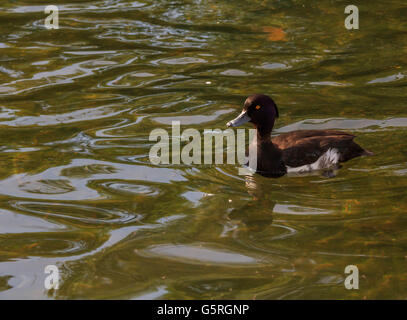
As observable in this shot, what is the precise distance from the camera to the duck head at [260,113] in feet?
25.8

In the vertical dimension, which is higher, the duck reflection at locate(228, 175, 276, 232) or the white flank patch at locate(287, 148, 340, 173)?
the white flank patch at locate(287, 148, 340, 173)

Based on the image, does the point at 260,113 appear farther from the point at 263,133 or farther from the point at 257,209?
the point at 257,209

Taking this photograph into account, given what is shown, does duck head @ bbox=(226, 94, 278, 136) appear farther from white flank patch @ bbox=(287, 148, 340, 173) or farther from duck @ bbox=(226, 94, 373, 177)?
white flank patch @ bbox=(287, 148, 340, 173)

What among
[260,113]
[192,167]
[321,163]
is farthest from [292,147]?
[192,167]

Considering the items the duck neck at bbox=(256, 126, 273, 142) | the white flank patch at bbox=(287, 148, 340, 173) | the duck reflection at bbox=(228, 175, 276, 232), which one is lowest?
the duck reflection at bbox=(228, 175, 276, 232)

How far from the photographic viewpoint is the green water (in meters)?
5.57

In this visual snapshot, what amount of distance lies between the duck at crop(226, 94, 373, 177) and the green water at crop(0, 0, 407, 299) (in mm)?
157

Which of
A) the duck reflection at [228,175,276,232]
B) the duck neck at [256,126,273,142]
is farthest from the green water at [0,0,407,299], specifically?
the duck neck at [256,126,273,142]

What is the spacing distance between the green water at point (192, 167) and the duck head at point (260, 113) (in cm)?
54

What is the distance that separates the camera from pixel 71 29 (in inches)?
520

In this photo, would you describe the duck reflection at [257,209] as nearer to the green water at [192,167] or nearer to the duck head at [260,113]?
the green water at [192,167]

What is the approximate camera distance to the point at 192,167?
7.72m

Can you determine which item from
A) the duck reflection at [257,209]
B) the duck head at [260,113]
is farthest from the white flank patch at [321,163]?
the duck head at [260,113]
